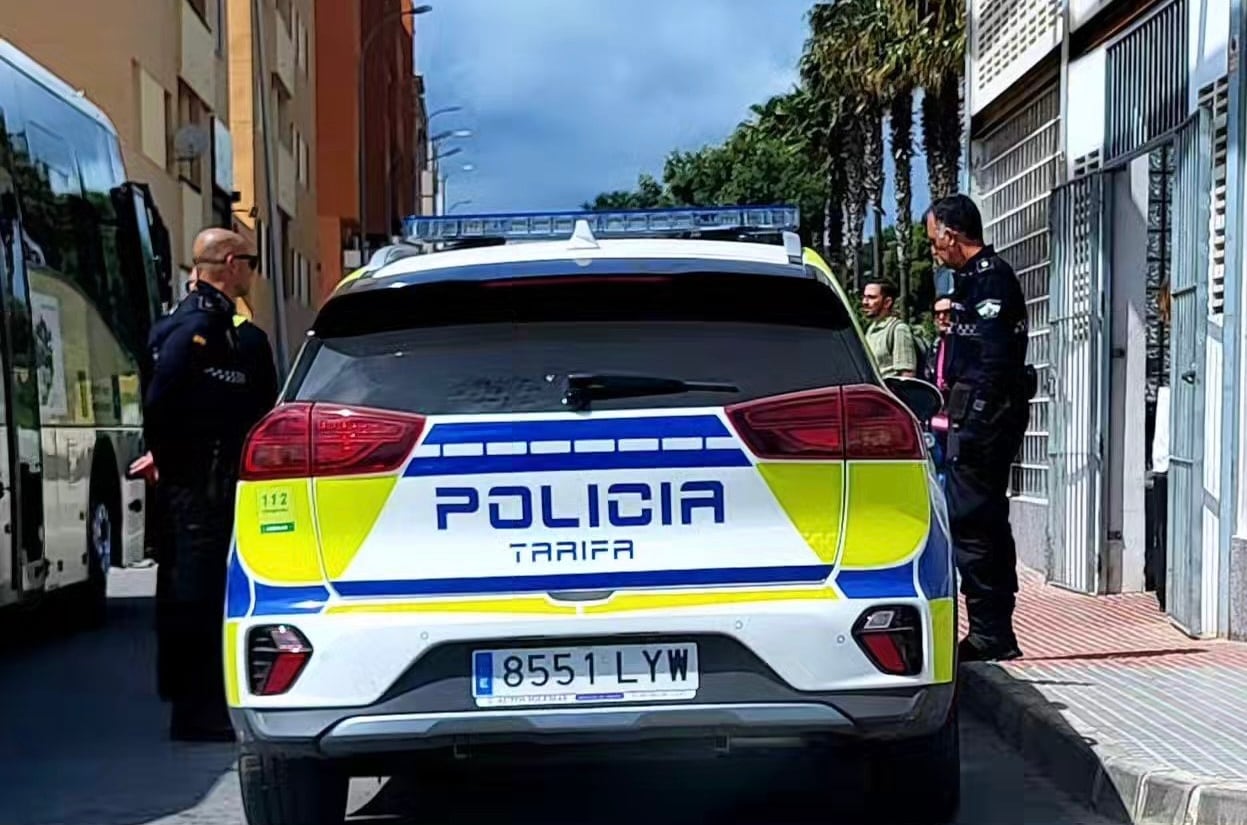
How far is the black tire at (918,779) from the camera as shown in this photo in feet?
20.6

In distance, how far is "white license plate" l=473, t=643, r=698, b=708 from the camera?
18.5 feet

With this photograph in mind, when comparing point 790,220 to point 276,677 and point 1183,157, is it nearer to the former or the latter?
point 1183,157

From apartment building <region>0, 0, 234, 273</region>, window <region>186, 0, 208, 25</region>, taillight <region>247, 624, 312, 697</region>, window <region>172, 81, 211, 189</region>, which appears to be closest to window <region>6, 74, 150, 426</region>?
taillight <region>247, 624, 312, 697</region>

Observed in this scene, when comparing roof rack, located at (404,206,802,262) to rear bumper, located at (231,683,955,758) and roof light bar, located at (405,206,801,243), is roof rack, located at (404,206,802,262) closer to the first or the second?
roof light bar, located at (405,206,801,243)

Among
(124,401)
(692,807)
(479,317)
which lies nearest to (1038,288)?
(124,401)

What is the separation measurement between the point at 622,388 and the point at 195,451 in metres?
3.15

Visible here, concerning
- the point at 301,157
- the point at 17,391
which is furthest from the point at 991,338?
the point at 301,157

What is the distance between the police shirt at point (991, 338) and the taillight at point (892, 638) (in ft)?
12.0

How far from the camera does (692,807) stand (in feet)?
23.4

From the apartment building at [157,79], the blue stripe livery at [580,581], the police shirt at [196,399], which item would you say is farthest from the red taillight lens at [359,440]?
the apartment building at [157,79]

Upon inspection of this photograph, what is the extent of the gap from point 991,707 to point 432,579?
3.78 m

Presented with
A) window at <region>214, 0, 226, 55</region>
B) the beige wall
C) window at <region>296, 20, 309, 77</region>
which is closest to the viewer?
window at <region>214, 0, 226, 55</region>

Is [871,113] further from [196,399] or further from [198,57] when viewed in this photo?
[196,399]

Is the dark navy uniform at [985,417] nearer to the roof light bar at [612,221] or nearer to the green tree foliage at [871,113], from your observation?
the roof light bar at [612,221]
